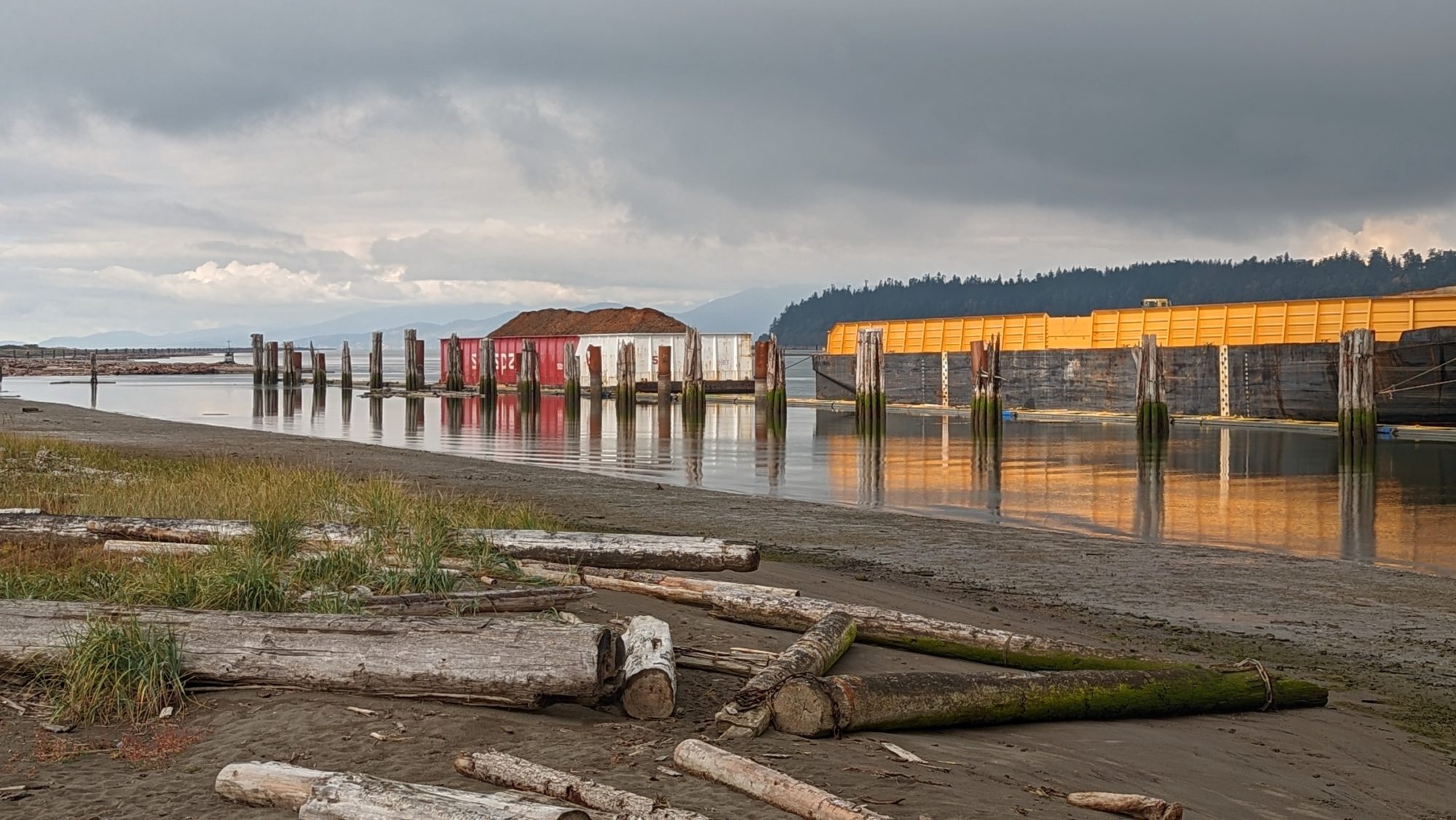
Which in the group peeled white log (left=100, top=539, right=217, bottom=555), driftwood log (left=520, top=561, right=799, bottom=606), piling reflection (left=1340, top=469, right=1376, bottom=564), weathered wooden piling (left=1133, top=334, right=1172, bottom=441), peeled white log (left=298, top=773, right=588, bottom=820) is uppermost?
weathered wooden piling (left=1133, top=334, right=1172, bottom=441)

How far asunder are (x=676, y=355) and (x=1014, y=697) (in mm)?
54644

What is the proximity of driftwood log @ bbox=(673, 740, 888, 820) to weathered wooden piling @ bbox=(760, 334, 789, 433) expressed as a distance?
34.4 meters

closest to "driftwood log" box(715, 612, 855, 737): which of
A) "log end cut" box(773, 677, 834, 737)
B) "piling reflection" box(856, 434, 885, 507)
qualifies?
"log end cut" box(773, 677, 834, 737)

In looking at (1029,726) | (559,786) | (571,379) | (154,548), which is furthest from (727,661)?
(571,379)

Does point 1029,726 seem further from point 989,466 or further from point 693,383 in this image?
point 693,383

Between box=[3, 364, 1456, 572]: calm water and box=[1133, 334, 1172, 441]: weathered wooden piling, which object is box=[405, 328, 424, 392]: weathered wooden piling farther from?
box=[1133, 334, 1172, 441]: weathered wooden piling

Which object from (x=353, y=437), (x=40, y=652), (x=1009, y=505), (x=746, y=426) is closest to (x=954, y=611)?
(x=40, y=652)

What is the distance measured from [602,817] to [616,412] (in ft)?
136

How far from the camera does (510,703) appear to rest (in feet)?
18.7

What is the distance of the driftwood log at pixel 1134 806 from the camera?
4734 millimetres

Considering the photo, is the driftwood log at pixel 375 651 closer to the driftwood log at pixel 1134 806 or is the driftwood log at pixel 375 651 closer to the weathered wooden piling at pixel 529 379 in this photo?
the driftwood log at pixel 1134 806

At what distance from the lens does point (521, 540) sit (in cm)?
936

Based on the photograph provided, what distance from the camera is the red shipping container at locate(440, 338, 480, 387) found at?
67.7 metres

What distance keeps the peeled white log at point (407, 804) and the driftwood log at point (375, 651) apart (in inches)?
46.3
